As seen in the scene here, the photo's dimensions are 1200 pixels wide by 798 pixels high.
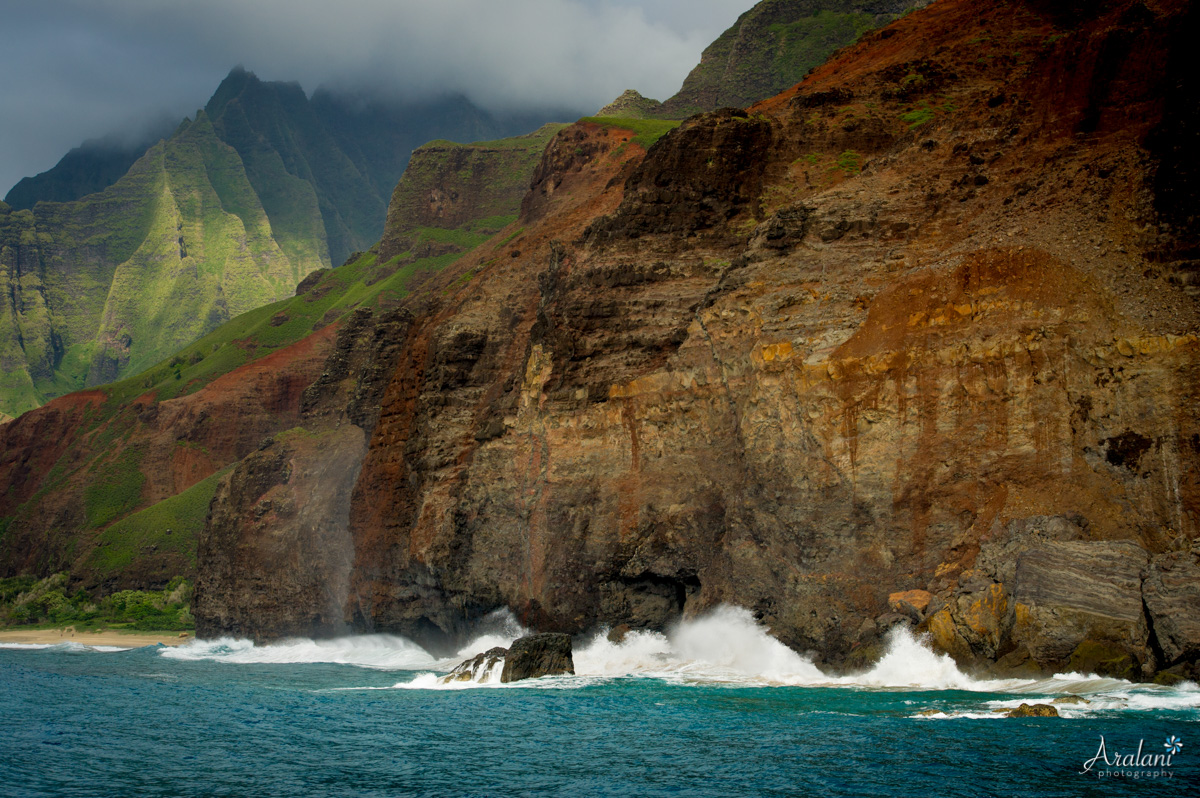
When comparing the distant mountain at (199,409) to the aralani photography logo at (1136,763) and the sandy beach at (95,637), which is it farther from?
the aralani photography logo at (1136,763)

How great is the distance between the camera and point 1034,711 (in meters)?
25.4

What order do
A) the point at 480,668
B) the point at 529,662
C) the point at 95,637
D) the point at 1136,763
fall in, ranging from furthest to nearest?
1. the point at 95,637
2. the point at 480,668
3. the point at 529,662
4. the point at 1136,763

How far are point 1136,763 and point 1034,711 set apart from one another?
4.67 metres

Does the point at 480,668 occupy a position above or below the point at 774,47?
below

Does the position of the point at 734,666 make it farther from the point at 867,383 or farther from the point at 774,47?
the point at 774,47

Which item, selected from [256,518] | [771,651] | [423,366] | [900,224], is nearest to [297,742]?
[771,651]

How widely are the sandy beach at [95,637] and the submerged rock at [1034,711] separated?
3148 inches

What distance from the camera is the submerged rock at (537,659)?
44.9 meters

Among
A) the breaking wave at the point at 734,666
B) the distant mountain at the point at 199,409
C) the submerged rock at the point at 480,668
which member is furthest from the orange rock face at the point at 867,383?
the distant mountain at the point at 199,409

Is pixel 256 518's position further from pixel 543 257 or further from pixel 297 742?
pixel 297 742

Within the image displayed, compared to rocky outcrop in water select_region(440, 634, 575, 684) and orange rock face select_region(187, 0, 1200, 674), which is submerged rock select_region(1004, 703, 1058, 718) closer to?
orange rock face select_region(187, 0, 1200, 674)

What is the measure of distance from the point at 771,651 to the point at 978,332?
15437 mm

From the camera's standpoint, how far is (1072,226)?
123 feet

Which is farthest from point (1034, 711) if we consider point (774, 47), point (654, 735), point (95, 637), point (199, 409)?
point (199, 409)
